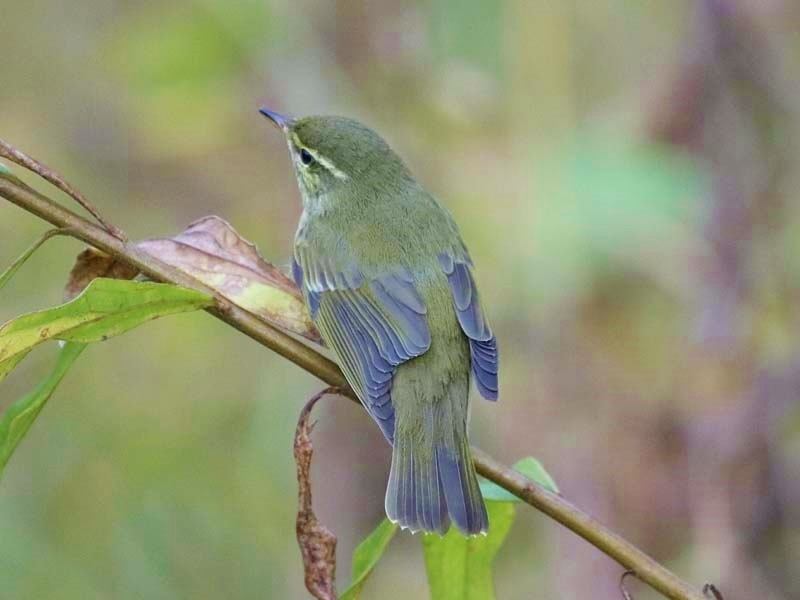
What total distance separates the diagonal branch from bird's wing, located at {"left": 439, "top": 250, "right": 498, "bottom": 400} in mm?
653

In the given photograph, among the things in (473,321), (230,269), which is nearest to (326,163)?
(473,321)

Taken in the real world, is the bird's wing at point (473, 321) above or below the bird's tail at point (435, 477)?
above

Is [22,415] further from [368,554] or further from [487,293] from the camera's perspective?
[487,293]

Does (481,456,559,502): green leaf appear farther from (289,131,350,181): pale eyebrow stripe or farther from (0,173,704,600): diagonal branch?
(289,131,350,181): pale eyebrow stripe

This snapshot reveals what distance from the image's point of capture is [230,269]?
7.47 ft

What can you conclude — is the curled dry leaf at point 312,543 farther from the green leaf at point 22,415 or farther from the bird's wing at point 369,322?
the bird's wing at point 369,322

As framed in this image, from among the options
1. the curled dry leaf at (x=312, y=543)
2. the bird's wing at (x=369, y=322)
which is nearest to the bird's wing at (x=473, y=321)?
the bird's wing at (x=369, y=322)

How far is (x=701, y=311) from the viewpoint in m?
4.50

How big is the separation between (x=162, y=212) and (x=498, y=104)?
182cm

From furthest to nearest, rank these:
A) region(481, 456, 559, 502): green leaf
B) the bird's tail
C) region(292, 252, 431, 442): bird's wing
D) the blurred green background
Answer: the blurred green background, region(292, 252, 431, 442): bird's wing, the bird's tail, region(481, 456, 559, 502): green leaf

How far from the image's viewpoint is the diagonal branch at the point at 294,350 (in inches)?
76.9

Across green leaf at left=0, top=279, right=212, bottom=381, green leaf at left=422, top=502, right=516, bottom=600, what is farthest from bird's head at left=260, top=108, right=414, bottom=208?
green leaf at left=0, top=279, right=212, bottom=381

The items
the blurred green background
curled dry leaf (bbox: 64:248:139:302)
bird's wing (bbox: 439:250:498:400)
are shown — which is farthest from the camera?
the blurred green background

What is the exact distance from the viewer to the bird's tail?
242 centimetres
